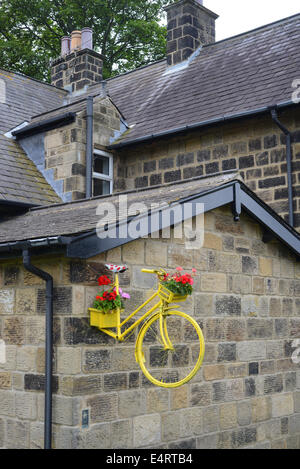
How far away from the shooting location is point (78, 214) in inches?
281

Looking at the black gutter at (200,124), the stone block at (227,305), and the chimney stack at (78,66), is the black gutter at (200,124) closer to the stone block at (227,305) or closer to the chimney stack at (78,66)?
the stone block at (227,305)

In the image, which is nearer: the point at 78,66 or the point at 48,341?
the point at 48,341

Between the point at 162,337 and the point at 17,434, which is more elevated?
the point at 162,337

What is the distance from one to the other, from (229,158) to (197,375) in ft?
16.2

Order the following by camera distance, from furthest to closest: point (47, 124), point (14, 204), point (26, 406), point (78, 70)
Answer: point (78, 70) → point (47, 124) → point (14, 204) → point (26, 406)

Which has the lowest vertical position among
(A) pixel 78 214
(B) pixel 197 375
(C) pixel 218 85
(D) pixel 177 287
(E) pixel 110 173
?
(B) pixel 197 375

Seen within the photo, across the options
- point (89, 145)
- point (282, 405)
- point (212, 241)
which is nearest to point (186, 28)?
point (89, 145)

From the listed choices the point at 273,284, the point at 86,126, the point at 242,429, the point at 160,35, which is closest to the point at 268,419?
the point at 242,429

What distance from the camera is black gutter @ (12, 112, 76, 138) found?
37.0 ft

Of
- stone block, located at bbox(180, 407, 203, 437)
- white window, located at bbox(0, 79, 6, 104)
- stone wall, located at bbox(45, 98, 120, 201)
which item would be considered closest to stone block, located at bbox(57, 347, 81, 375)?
stone block, located at bbox(180, 407, 203, 437)

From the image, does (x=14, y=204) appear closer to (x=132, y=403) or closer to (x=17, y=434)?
(x=17, y=434)

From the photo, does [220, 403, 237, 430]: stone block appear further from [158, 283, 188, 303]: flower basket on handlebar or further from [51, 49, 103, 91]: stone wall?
[51, 49, 103, 91]: stone wall

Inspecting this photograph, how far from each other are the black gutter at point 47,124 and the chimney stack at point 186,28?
3811mm

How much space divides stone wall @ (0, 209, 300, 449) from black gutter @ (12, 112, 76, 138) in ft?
16.1
